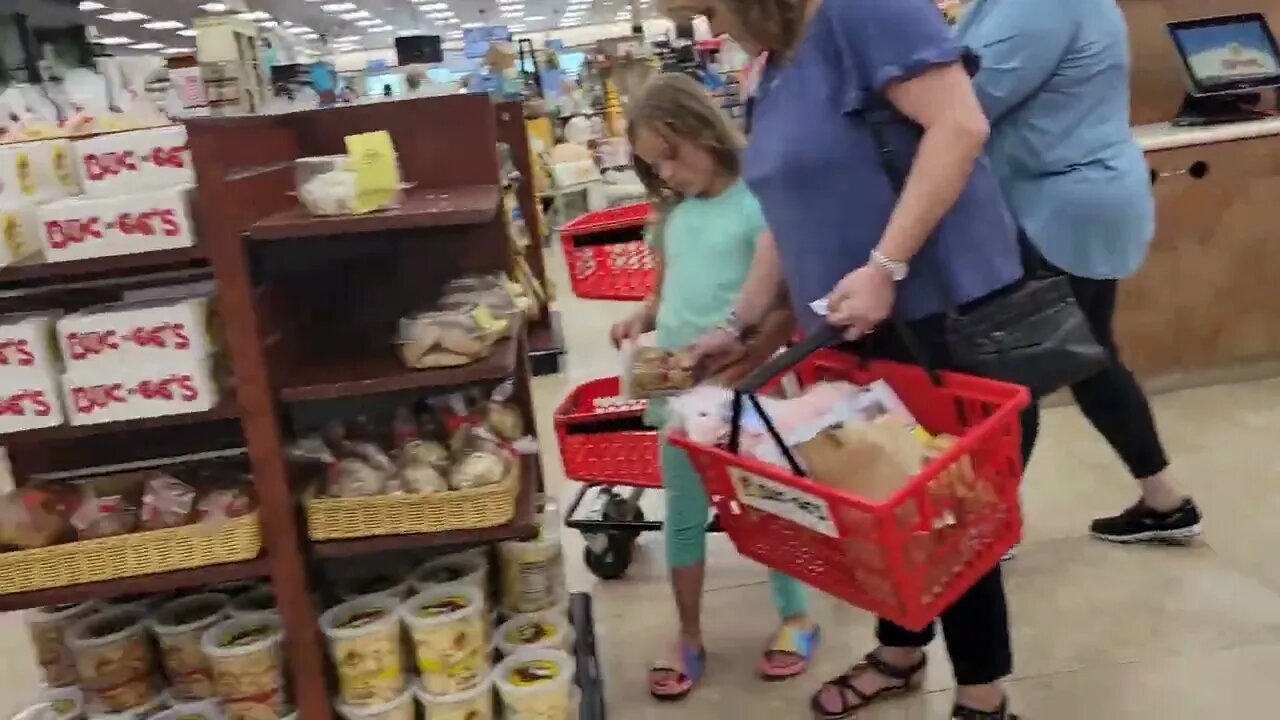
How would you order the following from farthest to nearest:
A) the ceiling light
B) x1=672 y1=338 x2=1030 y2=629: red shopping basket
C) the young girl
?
the ceiling light → the young girl → x1=672 y1=338 x2=1030 y2=629: red shopping basket

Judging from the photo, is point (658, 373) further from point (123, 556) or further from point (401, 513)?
point (123, 556)

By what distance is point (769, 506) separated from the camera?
1.60m

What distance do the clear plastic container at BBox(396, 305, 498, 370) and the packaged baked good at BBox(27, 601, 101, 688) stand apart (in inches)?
38.9

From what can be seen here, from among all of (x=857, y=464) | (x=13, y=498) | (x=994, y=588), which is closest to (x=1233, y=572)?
(x=994, y=588)

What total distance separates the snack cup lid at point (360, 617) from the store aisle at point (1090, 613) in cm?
69

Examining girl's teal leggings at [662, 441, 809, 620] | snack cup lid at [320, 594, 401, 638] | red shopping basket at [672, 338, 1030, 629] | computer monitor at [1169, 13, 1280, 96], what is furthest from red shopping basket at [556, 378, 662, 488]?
computer monitor at [1169, 13, 1280, 96]

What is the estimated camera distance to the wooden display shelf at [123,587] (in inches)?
76.2

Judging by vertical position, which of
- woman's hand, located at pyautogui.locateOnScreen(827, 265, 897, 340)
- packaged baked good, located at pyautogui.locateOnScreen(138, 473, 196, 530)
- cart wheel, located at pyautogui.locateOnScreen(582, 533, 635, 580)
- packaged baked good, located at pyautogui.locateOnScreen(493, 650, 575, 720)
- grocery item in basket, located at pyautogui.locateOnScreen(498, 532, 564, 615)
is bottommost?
cart wheel, located at pyautogui.locateOnScreen(582, 533, 635, 580)

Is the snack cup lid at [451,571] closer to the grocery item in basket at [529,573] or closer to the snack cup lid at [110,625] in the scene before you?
the grocery item in basket at [529,573]

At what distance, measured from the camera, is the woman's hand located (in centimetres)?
166

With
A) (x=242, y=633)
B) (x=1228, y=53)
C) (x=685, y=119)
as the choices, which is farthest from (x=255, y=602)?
(x=1228, y=53)

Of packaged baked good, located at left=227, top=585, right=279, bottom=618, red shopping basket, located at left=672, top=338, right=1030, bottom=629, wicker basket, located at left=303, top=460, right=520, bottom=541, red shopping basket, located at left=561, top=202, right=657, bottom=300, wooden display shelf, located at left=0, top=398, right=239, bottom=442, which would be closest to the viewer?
red shopping basket, located at left=672, top=338, right=1030, bottom=629

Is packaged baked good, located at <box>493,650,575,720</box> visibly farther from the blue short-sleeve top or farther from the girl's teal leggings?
the blue short-sleeve top

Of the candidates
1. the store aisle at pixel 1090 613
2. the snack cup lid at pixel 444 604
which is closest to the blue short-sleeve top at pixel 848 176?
the snack cup lid at pixel 444 604
